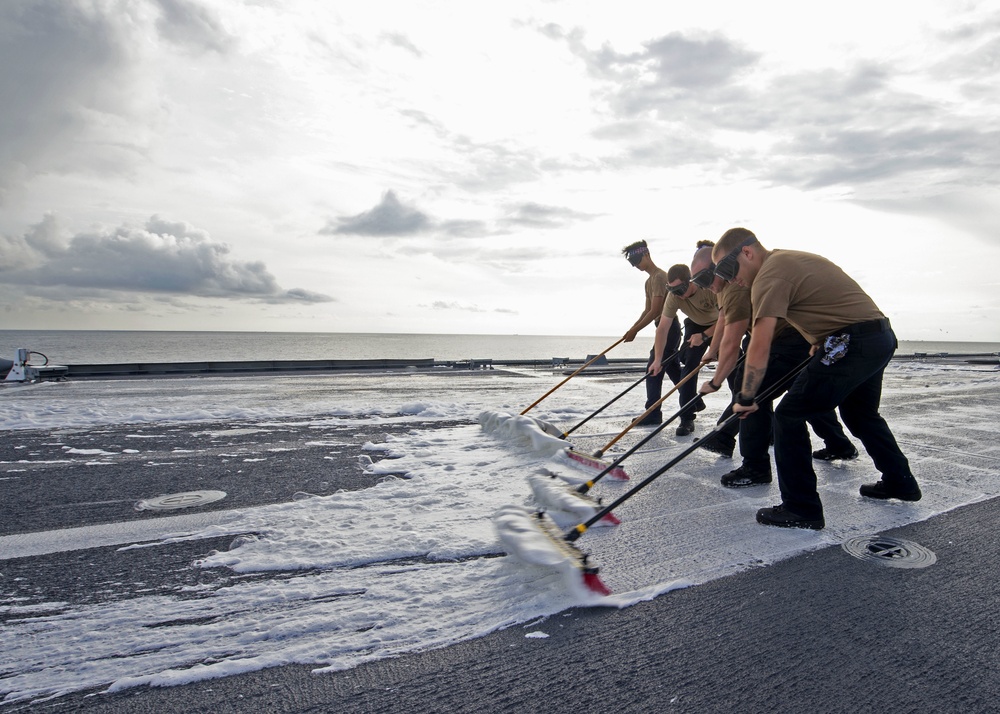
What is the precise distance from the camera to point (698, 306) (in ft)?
20.0

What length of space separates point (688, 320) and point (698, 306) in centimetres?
29

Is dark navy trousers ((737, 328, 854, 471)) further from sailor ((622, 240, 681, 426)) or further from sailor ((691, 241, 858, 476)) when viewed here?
sailor ((622, 240, 681, 426))

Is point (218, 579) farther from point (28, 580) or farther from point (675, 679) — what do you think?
point (675, 679)

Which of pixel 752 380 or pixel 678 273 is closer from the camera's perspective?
pixel 752 380

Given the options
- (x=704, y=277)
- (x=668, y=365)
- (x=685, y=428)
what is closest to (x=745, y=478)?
(x=704, y=277)

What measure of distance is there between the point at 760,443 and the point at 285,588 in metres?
3.38

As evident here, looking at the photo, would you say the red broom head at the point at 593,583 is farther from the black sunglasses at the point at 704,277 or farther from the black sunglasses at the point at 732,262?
the black sunglasses at the point at 704,277

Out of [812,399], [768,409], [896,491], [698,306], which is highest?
[698,306]

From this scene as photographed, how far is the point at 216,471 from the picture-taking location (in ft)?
14.8

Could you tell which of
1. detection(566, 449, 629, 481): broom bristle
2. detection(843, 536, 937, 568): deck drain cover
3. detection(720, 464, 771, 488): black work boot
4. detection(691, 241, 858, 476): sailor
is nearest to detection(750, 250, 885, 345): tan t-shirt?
detection(691, 241, 858, 476): sailor

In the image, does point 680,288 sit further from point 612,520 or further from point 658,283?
point 612,520

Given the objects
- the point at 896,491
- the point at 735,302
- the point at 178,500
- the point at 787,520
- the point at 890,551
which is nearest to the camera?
the point at 890,551

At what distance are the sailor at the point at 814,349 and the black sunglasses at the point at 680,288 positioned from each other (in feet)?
8.75

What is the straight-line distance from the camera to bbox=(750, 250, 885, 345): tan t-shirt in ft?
10.1
